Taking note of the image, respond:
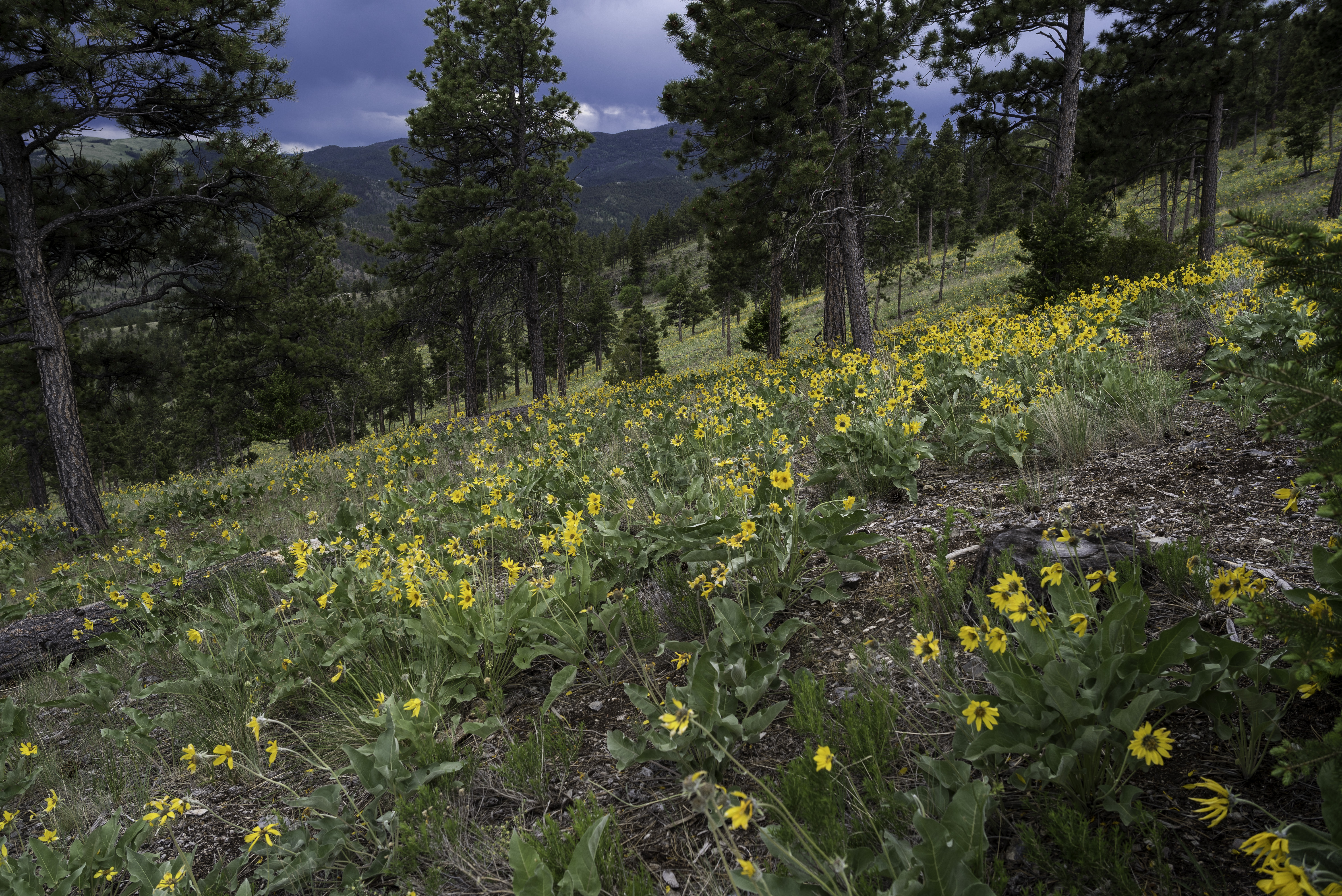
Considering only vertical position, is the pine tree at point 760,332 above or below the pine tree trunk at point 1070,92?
below

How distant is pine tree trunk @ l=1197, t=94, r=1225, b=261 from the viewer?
545 inches

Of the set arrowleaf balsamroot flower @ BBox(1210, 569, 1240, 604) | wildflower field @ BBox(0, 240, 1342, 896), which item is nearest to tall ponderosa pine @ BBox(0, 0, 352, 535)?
wildflower field @ BBox(0, 240, 1342, 896)

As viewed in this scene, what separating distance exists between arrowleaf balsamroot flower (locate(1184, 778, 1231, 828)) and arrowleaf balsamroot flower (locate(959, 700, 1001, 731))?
380mm

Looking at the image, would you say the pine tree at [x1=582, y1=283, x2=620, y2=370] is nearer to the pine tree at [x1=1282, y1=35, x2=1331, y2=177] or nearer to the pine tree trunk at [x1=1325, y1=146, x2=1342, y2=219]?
the pine tree trunk at [x1=1325, y1=146, x2=1342, y2=219]

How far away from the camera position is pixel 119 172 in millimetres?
8531

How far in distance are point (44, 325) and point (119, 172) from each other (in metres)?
2.60

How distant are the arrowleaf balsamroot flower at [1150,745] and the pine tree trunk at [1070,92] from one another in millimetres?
13901

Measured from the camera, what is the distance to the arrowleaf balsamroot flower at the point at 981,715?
4.68 feet

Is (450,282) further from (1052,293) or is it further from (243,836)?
(243,836)

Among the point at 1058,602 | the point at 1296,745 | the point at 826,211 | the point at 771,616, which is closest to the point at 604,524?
the point at 771,616

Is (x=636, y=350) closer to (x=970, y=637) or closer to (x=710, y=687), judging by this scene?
(x=710, y=687)

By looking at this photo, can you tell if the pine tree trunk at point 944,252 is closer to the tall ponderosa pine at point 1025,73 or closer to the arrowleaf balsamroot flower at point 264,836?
the tall ponderosa pine at point 1025,73

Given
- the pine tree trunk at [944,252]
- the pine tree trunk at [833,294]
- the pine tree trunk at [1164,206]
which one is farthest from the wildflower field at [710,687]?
the pine tree trunk at [944,252]

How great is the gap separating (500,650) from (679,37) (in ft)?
34.8
